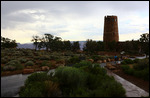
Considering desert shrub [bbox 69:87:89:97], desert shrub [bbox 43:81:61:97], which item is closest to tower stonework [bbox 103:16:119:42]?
desert shrub [bbox 69:87:89:97]

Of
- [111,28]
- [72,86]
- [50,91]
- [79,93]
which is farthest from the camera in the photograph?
[111,28]

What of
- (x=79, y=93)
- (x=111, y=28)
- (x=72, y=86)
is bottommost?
(x=72, y=86)

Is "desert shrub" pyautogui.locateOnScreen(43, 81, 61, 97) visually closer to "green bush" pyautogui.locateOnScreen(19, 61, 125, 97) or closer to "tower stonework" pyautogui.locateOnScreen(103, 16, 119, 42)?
"green bush" pyautogui.locateOnScreen(19, 61, 125, 97)

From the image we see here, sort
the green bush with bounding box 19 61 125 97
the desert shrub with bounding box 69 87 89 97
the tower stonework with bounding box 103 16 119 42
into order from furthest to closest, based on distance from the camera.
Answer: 1. the tower stonework with bounding box 103 16 119 42
2. the green bush with bounding box 19 61 125 97
3. the desert shrub with bounding box 69 87 89 97

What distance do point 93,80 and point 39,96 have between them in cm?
317

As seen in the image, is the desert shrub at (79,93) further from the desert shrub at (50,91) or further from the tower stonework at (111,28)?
the tower stonework at (111,28)

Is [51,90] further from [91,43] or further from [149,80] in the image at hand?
[91,43]

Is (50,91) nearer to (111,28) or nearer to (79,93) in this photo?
(79,93)

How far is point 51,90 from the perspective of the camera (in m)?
5.18

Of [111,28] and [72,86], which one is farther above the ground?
[111,28]

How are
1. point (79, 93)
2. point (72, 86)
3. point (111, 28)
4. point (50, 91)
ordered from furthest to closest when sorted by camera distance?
1. point (111, 28)
2. point (72, 86)
3. point (50, 91)
4. point (79, 93)

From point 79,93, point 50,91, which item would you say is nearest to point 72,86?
point 79,93

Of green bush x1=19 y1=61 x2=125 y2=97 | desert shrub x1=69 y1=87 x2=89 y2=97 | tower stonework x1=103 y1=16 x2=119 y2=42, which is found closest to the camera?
desert shrub x1=69 y1=87 x2=89 y2=97

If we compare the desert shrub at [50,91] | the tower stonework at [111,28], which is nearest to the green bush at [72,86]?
the desert shrub at [50,91]
